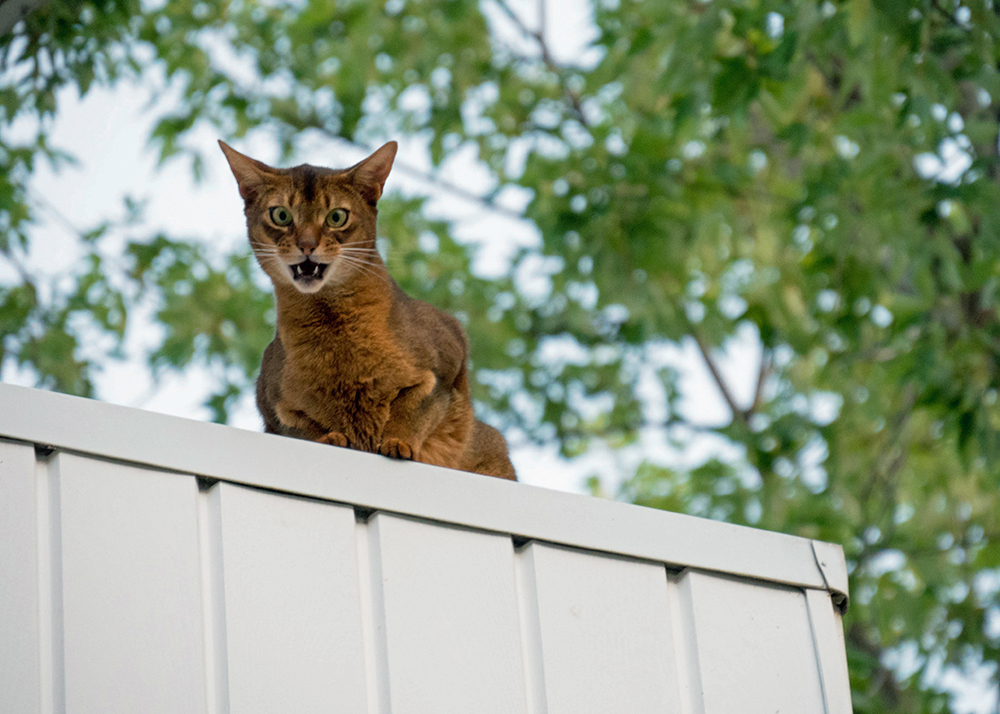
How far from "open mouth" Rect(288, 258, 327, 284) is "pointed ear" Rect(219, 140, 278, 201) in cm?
33

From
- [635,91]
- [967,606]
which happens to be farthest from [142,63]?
[967,606]

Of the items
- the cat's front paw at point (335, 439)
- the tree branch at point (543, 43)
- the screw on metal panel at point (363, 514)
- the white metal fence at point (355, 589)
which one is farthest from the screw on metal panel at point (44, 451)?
the tree branch at point (543, 43)

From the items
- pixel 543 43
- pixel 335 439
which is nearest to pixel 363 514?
pixel 335 439

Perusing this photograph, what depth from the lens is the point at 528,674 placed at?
2055 millimetres

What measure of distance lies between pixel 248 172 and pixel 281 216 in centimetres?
19

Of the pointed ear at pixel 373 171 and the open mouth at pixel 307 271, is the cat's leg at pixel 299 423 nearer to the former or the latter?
the open mouth at pixel 307 271

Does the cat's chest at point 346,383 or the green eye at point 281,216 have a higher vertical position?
the green eye at point 281,216

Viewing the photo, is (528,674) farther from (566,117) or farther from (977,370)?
(566,117)

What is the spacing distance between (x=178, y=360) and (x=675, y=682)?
4.79 m

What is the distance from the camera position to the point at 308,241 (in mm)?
2951

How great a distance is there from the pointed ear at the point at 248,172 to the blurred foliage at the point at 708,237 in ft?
3.64

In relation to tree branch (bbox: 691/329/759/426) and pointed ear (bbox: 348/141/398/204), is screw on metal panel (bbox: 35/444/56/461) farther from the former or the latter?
tree branch (bbox: 691/329/759/426)

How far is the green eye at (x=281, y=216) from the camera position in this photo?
3.07 meters

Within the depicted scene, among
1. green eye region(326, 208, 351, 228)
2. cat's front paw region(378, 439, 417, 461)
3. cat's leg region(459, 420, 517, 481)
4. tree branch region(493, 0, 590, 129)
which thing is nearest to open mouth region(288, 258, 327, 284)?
green eye region(326, 208, 351, 228)
